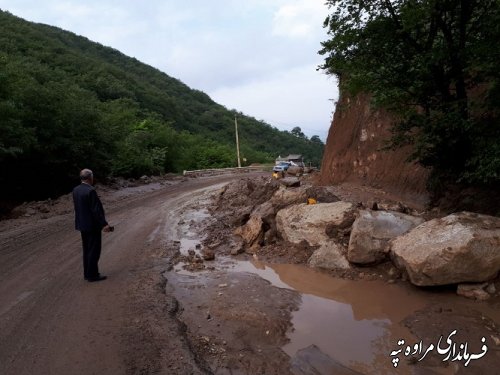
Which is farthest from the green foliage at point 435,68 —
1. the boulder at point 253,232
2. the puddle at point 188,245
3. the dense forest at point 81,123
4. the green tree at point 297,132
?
the green tree at point 297,132

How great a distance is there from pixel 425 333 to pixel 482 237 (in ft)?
5.91

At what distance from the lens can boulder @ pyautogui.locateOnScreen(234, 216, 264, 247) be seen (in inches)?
386

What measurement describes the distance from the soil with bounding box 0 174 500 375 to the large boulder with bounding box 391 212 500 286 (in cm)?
34

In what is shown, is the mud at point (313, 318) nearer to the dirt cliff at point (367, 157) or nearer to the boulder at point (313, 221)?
the boulder at point (313, 221)

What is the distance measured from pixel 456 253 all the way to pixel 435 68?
3722 mm

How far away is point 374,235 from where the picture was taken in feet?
24.9

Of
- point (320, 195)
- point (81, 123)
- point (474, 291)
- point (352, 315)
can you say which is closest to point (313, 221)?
point (320, 195)

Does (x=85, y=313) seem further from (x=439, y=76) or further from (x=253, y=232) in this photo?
(x=439, y=76)

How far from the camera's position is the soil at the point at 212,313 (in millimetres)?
4434

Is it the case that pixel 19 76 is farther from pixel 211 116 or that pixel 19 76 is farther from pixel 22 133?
pixel 211 116

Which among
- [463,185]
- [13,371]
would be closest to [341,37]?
[463,185]

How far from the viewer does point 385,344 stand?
Answer: 5.02 meters

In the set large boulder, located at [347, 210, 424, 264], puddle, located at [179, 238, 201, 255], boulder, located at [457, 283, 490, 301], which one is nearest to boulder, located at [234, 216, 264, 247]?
puddle, located at [179, 238, 201, 255]

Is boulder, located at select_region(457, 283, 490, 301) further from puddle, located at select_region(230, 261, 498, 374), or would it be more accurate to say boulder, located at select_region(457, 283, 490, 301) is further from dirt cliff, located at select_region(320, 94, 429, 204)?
dirt cliff, located at select_region(320, 94, 429, 204)
